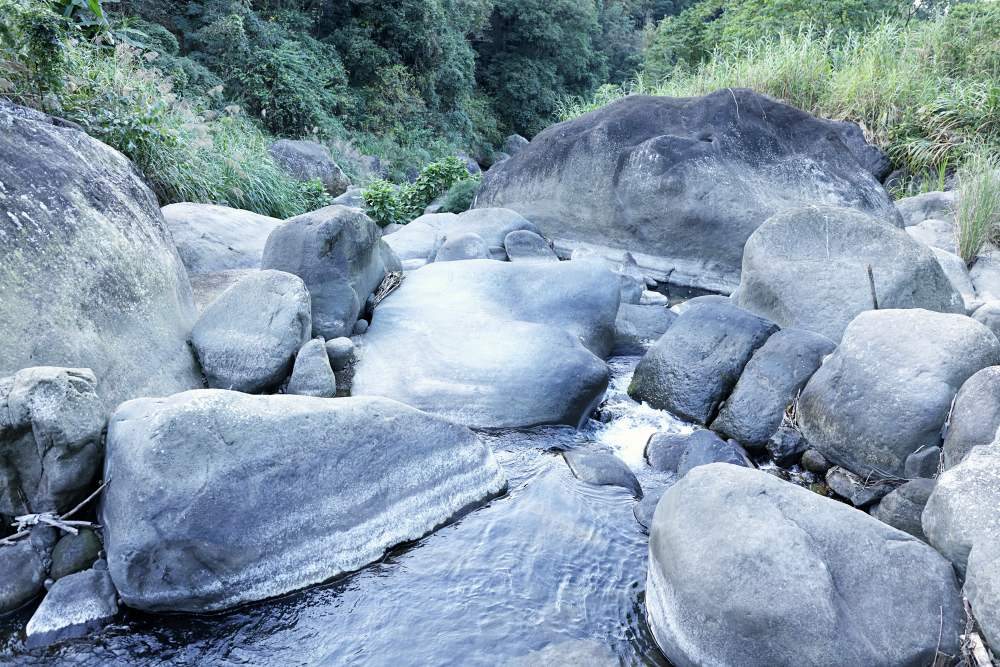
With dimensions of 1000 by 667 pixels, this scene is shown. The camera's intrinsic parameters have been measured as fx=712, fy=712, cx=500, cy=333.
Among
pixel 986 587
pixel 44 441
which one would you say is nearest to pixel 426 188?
pixel 44 441

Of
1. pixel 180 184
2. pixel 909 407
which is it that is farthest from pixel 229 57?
pixel 909 407

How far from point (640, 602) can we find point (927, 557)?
45.2 inches

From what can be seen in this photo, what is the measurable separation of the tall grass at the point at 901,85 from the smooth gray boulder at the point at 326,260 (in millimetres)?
7473

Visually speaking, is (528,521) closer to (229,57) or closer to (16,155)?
(16,155)

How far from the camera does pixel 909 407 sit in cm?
380

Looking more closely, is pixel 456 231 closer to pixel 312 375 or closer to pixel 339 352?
pixel 339 352

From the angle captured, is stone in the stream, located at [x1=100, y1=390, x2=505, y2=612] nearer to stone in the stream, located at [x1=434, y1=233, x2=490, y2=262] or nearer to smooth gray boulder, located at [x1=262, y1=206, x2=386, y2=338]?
smooth gray boulder, located at [x1=262, y1=206, x2=386, y2=338]

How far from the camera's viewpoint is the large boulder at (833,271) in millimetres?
5051

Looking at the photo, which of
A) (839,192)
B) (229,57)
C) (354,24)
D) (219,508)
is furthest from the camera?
(354,24)

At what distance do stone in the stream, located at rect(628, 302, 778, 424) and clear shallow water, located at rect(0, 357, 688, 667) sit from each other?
1.27 metres

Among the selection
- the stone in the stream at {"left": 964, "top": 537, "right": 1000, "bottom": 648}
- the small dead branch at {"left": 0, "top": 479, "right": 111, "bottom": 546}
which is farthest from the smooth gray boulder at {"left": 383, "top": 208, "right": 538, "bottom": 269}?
the stone in the stream at {"left": 964, "top": 537, "right": 1000, "bottom": 648}

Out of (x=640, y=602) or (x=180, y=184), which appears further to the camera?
(x=180, y=184)

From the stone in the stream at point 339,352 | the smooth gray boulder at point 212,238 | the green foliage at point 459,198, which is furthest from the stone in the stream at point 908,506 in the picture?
the green foliage at point 459,198

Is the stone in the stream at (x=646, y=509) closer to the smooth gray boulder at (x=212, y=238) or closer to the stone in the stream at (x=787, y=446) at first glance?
the stone in the stream at (x=787, y=446)
